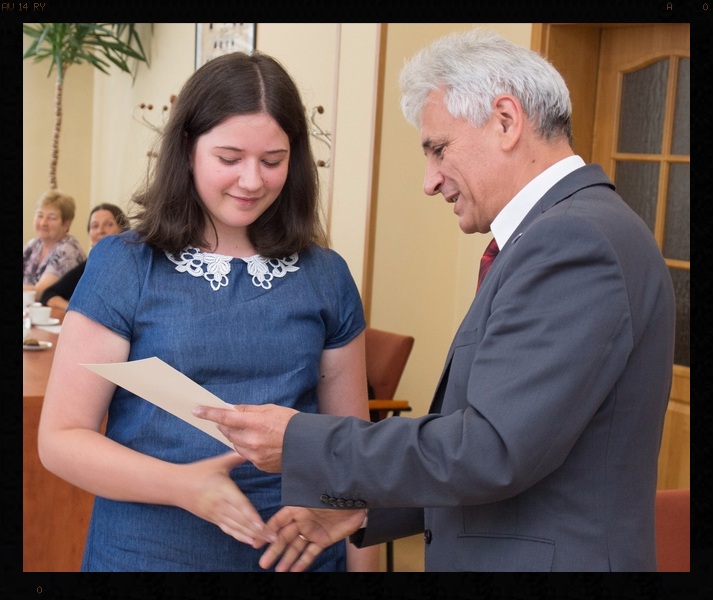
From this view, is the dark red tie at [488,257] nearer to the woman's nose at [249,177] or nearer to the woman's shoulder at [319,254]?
the woman's shoulder at [319,254]

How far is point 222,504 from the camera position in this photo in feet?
4.71

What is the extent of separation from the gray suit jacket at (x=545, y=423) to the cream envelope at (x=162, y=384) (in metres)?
0.15

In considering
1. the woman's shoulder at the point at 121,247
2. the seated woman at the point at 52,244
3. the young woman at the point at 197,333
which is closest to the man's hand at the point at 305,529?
the young woman at the point at 197,333

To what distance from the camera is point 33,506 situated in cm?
315

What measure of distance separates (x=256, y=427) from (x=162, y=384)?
0.15m

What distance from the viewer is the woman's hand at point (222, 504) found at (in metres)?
1.43

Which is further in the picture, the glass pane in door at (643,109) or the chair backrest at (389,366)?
the chair backrest at (389,366)

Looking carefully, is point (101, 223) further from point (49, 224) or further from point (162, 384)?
point (162, 384)

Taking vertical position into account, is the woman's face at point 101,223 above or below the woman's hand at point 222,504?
above

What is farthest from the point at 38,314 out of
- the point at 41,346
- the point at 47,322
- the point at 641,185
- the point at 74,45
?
the point at 74,45

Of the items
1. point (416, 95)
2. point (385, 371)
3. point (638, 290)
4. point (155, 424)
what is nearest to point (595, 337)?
point (638, 290)

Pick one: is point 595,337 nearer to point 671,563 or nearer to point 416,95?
point 416,95
